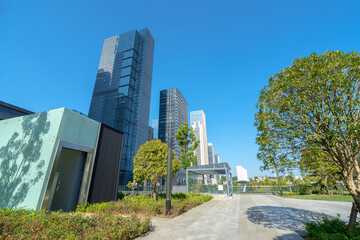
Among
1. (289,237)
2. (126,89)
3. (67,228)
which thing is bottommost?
(289,237)

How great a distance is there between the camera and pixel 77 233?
4.94 m

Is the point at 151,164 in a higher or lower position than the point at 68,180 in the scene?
higher

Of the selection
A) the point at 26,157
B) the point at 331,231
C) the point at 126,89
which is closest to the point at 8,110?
the point at 26,157

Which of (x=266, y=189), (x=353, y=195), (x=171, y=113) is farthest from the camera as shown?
(x=171, y=113)

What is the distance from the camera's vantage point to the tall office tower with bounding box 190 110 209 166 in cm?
12249

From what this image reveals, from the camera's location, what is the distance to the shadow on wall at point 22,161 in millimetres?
8352

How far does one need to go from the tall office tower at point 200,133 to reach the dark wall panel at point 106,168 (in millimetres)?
110041

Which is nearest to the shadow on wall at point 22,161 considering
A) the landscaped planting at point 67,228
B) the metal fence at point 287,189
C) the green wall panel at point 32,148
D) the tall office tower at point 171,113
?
the green wall panel at point 32,148

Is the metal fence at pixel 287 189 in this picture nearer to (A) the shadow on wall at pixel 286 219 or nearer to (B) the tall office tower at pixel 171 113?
(A) the shadow on wall at pixel 286 219

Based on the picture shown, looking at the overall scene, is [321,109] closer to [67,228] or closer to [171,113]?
[67,228]

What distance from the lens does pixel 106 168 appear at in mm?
11594

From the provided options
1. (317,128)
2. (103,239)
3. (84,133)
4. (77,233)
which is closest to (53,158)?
(84,133)

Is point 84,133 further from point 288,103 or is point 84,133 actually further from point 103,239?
point 288,103

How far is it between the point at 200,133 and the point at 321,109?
124183 mm
